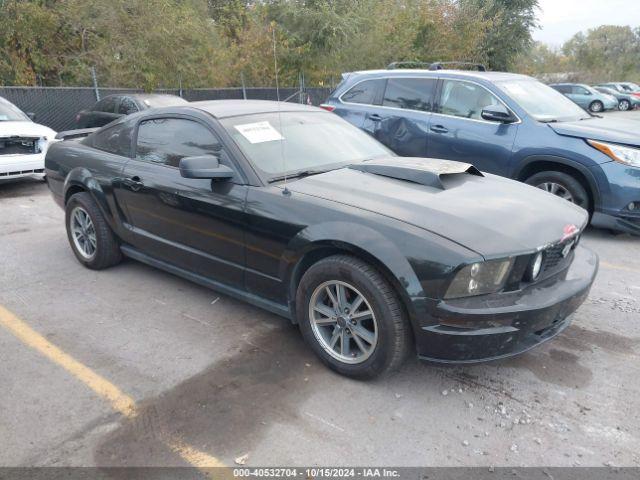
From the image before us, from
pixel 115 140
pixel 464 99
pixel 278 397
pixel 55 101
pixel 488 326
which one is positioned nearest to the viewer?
pixel 488 326

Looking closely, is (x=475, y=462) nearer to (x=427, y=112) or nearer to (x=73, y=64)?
(x=427, y=112)

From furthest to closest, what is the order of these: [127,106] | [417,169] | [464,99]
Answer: [127,106] → [464,99] → [417,169]

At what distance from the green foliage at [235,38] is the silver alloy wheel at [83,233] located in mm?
8502

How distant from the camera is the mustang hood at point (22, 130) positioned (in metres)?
7.65

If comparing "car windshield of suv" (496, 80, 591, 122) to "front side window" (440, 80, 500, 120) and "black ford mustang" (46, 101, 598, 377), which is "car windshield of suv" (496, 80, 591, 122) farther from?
"black ford mustang" (46, 101, 598, 377)

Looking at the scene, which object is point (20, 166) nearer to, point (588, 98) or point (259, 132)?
point (259, 132)

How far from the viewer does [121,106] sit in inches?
421

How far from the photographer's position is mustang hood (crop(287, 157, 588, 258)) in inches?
111

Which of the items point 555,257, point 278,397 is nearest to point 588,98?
point 555,257

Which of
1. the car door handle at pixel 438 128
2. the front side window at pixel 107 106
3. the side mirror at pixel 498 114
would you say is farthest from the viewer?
the front side window at pixel 107 106

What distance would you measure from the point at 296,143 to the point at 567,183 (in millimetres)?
3436

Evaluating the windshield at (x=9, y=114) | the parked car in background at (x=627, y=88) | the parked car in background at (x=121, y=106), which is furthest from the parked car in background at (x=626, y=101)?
the windshield at (x=9, y=114)

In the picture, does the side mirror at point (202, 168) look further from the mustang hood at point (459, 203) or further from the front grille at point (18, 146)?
the front grille at point (18, 146)

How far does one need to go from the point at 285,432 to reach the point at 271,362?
672 millimetres
